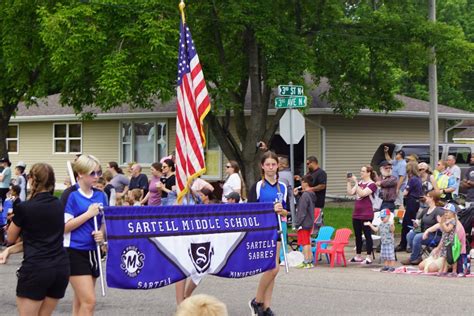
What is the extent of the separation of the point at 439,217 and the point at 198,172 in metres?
5.12

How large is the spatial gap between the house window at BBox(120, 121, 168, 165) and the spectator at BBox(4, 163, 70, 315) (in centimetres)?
2747

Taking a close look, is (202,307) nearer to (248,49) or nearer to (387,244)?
(387,244)

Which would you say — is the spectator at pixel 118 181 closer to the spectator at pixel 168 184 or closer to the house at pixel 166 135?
the spectator at pixel 168 184

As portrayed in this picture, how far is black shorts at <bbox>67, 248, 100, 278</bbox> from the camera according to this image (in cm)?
747

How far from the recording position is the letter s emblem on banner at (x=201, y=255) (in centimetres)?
878

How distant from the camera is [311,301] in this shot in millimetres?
11172

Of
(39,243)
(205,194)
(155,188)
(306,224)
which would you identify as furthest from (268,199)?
(155,188)

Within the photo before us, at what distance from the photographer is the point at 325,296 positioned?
1157 centimetres

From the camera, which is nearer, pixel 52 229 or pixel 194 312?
pixel 194 312

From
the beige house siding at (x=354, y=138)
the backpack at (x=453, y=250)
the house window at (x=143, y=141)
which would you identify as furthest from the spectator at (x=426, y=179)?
the house window at (x=143, y=141)

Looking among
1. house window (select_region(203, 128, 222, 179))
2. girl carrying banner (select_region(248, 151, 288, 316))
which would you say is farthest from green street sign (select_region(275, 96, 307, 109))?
house window (select_region(203, 128, 222, 179))

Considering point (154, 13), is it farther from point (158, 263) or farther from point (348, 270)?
point (158, 263)

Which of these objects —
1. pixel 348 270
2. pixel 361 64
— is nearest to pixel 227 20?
pixel 361 64

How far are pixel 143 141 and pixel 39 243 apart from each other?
2872 centimetres
